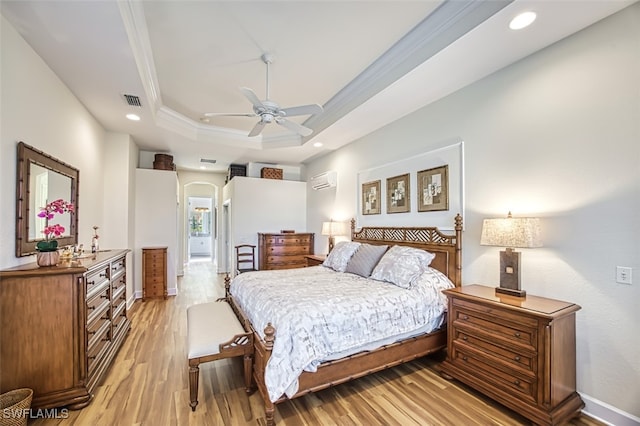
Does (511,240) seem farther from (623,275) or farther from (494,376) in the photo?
(494,376)

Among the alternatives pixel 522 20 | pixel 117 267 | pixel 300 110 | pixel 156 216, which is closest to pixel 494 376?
pixel 522 20

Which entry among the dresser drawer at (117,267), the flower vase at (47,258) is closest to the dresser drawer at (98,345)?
the dresser drawer at (117,267)

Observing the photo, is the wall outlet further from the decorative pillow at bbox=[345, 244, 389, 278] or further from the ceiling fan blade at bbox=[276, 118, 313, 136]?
the ceiling fan blade at bbox=[276, 118, 313, 136]

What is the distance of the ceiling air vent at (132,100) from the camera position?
3218 mm

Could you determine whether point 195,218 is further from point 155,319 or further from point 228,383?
point 228,383

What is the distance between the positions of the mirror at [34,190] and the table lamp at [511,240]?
3.86 m

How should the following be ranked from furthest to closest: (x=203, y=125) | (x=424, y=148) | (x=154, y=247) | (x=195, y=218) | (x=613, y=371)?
(x=195, y=218), (x=154, y=247), (x=203, y=125), (x=424, y=148), (x=613, y=371)

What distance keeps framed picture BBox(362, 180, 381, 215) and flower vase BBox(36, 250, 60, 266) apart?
361 cm

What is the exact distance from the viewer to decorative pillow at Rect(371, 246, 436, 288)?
292 cm

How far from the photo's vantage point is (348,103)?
12.1 feet

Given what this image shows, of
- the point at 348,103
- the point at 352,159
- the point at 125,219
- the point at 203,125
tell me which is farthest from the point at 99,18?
the point at 352,159

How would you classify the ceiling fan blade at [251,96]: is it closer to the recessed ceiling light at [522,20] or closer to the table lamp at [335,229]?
the recessed ceiling light at [522,20]

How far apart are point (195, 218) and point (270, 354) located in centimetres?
1094

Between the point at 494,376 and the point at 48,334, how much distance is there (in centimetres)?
337
